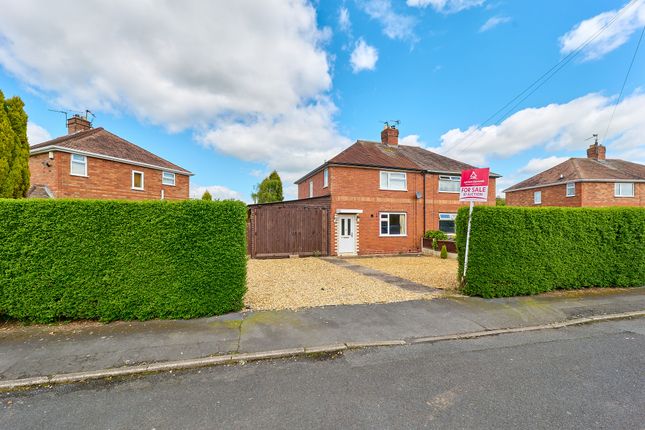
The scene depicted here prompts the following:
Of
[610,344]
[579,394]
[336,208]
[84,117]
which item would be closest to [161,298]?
[579,394]

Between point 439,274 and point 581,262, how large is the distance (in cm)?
379

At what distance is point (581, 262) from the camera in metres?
7.46

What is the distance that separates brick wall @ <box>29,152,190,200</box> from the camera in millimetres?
14617

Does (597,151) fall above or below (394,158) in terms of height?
above

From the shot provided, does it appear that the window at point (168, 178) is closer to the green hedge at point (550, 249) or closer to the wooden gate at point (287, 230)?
the wooden gate at point (287, 230)

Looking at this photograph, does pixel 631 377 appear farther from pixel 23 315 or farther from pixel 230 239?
pixel 23 315

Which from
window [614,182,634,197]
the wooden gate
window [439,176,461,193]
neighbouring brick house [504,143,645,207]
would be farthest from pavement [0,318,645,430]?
window [614,182,634,197]

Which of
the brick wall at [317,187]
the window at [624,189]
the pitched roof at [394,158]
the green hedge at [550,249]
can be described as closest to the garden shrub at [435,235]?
the pitched roof at [394,158]

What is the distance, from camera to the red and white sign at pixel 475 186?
718cm

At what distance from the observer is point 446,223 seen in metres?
18.0

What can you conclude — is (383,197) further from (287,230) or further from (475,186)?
(475,186)

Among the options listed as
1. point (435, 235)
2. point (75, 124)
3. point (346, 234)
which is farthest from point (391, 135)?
point (75, 124)

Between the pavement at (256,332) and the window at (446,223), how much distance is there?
→ 37.0 feet

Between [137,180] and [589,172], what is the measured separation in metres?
34.2
